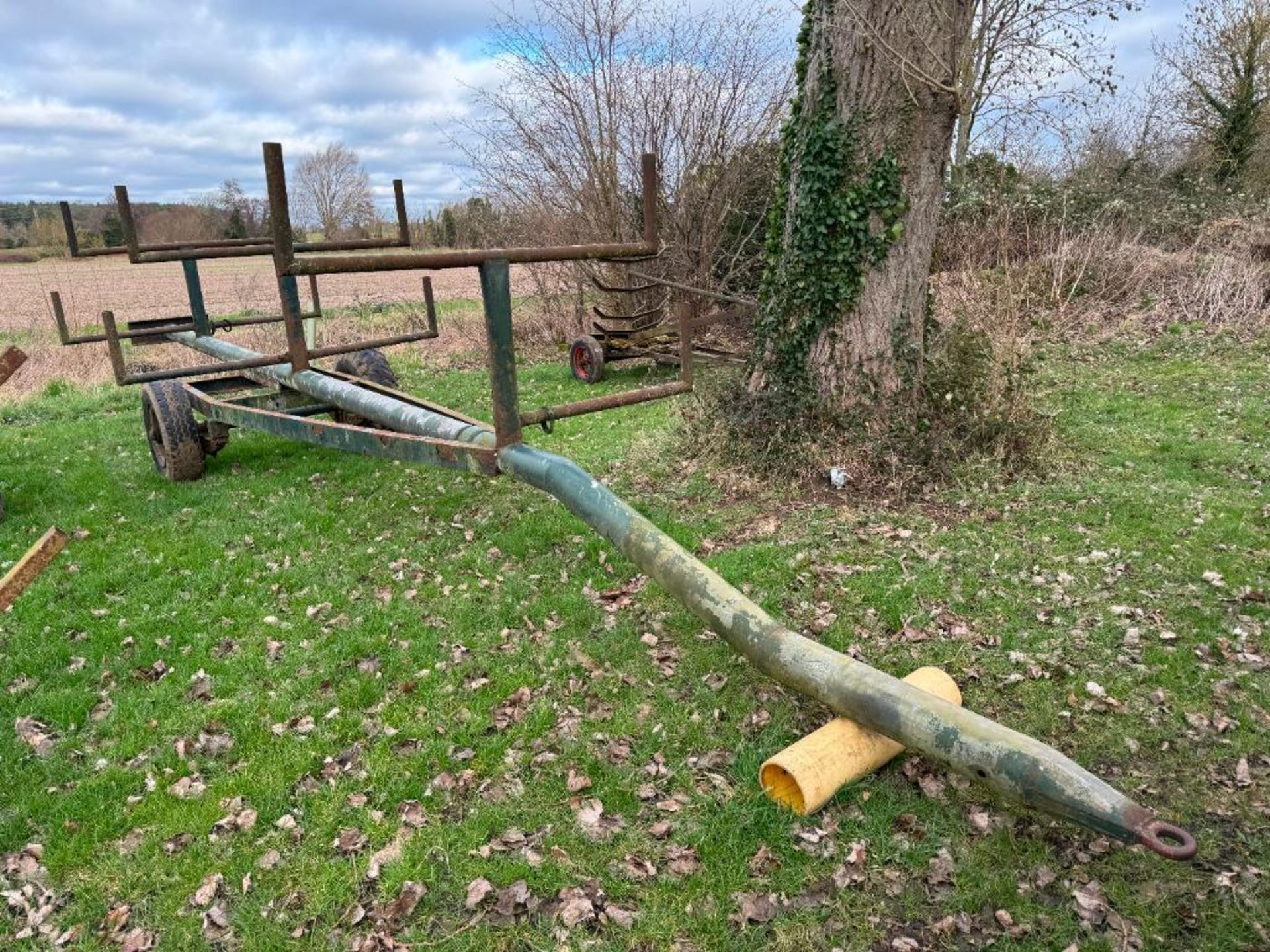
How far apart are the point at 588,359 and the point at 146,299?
20.3 meters

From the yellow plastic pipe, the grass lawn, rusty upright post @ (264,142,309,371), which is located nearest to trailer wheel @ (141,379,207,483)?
the grass lawn

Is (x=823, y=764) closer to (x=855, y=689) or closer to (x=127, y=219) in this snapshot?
(x=855, y=689)

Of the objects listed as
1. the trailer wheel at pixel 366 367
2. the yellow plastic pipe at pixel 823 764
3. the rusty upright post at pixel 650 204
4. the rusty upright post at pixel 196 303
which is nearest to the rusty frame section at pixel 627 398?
the rusty upright post at pixel 650 204

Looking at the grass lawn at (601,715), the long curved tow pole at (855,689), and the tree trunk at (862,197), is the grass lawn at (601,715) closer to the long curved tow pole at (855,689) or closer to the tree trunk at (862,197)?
the long curved tow pole at (855,689)

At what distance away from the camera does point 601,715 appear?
3.76 metres

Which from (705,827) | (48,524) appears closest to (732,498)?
(705,827)

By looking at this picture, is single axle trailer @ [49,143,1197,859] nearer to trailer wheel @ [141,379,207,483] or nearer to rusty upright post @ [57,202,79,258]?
trailer wheel @ [141,379,207,483]

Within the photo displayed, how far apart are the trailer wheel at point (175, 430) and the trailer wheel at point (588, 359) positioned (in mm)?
5276

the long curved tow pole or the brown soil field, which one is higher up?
the brown soil field

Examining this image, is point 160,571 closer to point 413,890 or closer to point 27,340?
point 413,890

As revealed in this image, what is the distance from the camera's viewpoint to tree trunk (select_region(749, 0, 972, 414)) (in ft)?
18.2

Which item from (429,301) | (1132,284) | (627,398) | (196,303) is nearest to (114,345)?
(429,301)

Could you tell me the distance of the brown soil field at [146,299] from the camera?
1409 centimetres

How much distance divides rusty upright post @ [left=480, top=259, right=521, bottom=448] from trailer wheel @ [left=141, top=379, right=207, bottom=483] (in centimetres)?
366
